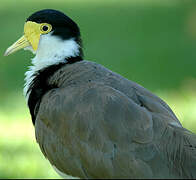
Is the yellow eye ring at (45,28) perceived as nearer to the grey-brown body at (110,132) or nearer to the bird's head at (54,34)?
the bird's head at (54,34)

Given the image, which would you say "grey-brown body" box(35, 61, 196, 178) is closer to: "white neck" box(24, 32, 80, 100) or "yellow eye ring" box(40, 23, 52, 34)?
"white neck" box(24, 32, 80, 100)

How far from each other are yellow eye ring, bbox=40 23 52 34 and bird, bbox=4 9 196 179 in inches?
1.4

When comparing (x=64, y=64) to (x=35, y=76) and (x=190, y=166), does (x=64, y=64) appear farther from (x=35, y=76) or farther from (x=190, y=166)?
(x=190, y=166)

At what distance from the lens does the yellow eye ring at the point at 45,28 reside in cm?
531

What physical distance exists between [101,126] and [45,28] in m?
1.35

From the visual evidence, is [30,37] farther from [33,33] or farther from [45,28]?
[45,28]

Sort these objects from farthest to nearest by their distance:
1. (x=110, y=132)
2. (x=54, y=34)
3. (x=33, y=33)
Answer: (x=33, y=33) → (x=54, y=34) → (x=110, y=132)

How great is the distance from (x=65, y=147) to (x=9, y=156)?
1873mm

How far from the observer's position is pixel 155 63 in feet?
39.3

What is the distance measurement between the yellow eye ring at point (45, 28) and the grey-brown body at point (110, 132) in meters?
0.59

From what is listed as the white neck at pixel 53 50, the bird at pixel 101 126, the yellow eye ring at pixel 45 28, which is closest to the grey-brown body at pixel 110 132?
the bird at pixel 101 126

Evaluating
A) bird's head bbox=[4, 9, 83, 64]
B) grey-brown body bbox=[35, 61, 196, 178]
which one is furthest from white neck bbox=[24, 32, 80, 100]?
grey-brown body bbox=[35, 61, 196, 178]

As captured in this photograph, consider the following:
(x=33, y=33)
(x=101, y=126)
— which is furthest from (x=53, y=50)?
(x=101, y=126)

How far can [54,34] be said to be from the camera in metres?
5.31
